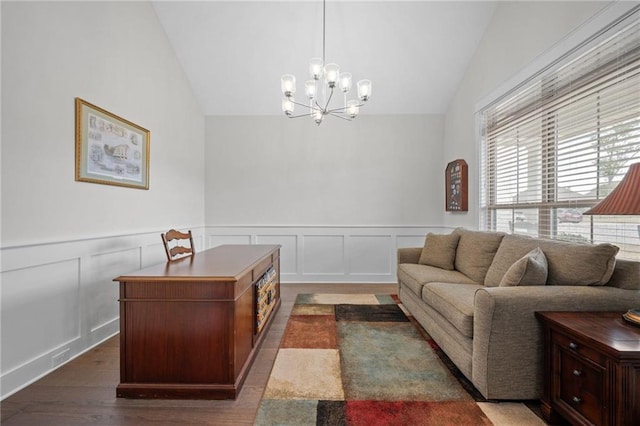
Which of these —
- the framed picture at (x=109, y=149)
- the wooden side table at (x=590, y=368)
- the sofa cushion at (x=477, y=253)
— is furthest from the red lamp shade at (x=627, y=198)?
the framed picture at (x=109, y=149)

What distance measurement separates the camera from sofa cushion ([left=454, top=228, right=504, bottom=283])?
2.82 metres

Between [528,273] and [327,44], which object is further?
[327,44]

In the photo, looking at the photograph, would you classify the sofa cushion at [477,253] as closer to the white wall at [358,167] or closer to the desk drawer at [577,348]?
the desk drawer at [577,348]

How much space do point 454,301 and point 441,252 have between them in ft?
4.42

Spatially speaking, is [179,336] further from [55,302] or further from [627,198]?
[627,198]

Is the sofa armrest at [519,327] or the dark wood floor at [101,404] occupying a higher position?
the sofa armrest at [519,327]

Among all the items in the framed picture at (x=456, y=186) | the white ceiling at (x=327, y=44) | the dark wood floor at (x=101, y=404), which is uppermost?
the white ceiling at (x=327, y=44)

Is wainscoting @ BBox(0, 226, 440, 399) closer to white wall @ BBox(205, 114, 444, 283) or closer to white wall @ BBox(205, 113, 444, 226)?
white wall @ BBox(205, 114, 444, 283)

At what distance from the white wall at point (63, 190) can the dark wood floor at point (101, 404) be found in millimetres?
148

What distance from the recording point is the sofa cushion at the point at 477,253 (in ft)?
9.26

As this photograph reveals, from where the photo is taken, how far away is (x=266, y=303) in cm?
272

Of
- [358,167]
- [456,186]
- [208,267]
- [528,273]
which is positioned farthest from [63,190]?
[456,186]

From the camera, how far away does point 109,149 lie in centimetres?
267

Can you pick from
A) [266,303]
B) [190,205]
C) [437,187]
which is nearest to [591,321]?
[266,303]
